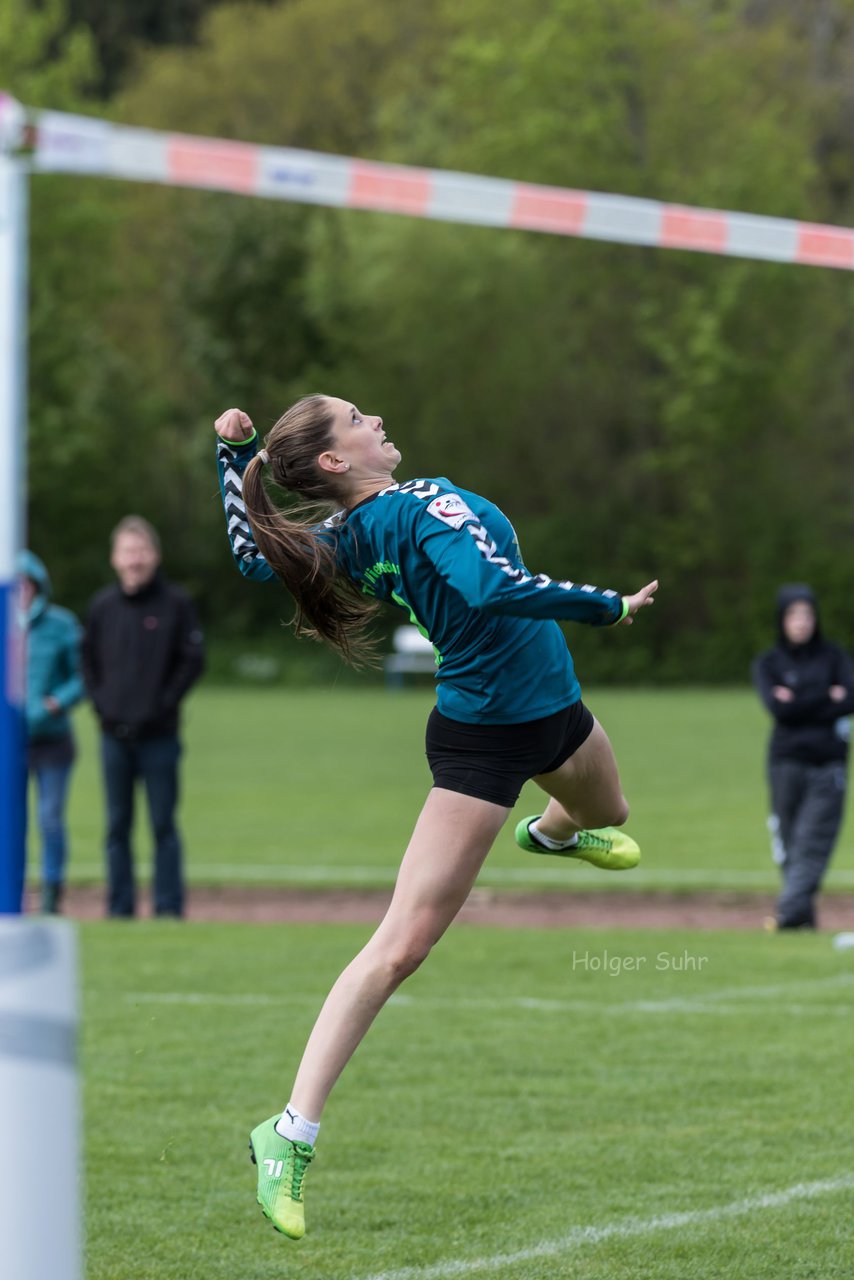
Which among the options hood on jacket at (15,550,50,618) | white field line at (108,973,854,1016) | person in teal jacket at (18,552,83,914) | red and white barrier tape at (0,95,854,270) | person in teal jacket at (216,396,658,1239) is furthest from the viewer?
person in teal jacket at (18,552,83,914)

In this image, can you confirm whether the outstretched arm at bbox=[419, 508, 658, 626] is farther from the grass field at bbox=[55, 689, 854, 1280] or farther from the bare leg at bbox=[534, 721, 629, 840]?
the grass field at bbox=[55, 689, 854, 1280]

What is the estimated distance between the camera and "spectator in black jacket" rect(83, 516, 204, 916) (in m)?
11.6

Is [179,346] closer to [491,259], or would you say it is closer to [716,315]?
[491,259]

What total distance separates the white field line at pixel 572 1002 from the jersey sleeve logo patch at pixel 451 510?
4618 millimetres

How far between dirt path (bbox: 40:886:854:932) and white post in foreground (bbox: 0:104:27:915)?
971 centimetres

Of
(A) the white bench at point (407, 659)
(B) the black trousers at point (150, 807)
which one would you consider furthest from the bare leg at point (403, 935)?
(A) the white bench at point (407, 659)

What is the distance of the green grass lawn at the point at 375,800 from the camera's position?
14.9 metres

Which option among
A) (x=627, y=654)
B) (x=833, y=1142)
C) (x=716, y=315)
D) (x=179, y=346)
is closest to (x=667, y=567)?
(x=627, y=654)

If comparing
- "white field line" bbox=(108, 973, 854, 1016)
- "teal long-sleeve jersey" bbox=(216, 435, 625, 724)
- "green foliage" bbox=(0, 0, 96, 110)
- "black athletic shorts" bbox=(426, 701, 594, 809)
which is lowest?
"white field line" bbox=(108, 973, 854, 1016)

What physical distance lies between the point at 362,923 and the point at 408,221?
3659cm

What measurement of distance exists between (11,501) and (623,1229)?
361cm

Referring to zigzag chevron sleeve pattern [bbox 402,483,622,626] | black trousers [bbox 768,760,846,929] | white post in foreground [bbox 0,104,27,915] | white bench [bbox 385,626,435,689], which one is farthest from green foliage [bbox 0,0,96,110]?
white post in foreground [bbox 0,104,27,915]

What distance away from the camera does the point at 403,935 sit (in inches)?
182

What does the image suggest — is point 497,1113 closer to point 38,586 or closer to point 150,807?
point 150,807
